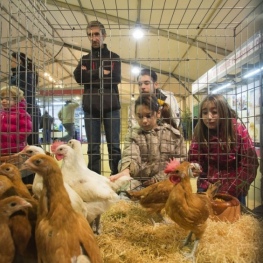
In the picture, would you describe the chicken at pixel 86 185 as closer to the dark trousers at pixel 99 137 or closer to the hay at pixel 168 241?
the hay at pixel 168 241

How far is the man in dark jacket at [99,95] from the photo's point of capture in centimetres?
204

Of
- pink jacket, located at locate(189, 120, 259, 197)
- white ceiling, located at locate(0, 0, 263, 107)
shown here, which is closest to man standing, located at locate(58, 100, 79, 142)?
white ceiling, located at locate(0, 0, 263, 107)

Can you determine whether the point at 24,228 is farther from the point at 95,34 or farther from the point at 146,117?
the point at 95,34

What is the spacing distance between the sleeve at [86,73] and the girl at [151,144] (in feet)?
1.28

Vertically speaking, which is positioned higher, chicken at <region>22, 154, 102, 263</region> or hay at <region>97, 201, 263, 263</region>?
chicken at <region>22, 154, 102, 263</region>

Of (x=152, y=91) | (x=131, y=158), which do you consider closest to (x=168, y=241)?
(x=131, y=158)

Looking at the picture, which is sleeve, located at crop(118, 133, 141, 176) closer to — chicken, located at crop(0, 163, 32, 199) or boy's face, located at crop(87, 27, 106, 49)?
boy's face, located at crop(87, 27, 106, 49)

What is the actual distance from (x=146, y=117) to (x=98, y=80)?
0.49 m

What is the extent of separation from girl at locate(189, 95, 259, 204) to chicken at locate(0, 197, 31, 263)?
1380mm

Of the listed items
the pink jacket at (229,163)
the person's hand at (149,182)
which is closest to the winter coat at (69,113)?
the person's hand at (149,182)

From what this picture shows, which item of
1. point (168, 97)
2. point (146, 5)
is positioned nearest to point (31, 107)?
point (168, 97)

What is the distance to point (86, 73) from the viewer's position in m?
2.09

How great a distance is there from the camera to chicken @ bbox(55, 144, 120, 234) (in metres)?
1.40

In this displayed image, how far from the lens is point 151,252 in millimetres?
1240
